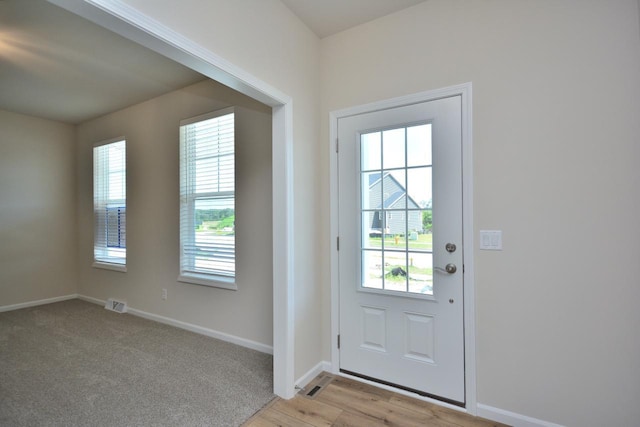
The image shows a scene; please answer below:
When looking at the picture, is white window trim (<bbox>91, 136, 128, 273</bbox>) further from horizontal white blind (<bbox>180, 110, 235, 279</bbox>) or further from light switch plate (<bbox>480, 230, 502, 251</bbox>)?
light switch plate (<bbox>480, 230, 502, 251</bbox>)

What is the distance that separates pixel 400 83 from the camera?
7.55 ft

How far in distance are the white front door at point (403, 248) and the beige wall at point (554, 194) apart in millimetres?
168

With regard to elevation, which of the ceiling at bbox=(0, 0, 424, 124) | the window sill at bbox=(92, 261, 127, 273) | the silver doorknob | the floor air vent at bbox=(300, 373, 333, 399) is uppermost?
the ceiling at bbox=(0, 0, 424, 124)

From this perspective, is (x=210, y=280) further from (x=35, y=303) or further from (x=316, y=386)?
(x=35, y=303)

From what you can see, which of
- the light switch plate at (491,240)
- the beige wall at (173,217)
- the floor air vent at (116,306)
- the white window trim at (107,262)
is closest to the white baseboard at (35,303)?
the beige wall at (173,217)

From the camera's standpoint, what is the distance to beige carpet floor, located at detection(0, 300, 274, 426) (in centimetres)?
203

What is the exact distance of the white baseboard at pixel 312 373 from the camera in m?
2.34

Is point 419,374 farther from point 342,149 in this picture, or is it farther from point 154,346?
point 154,346

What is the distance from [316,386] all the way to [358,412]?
0.43 m

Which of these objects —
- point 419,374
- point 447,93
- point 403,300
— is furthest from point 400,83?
point 419,374

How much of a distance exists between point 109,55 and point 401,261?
3.18 metres

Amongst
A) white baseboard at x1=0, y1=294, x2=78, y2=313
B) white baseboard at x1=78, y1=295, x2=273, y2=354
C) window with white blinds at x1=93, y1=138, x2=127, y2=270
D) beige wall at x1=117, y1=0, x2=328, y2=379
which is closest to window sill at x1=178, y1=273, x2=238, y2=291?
white baseboard at x1=78, y1=295, x2=273, y2=354

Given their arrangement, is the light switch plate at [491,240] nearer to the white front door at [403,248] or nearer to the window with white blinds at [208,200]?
the white front door at [403,248]

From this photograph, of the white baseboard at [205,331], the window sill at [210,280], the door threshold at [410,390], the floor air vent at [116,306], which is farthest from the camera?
the floor air vent at [116,306]
